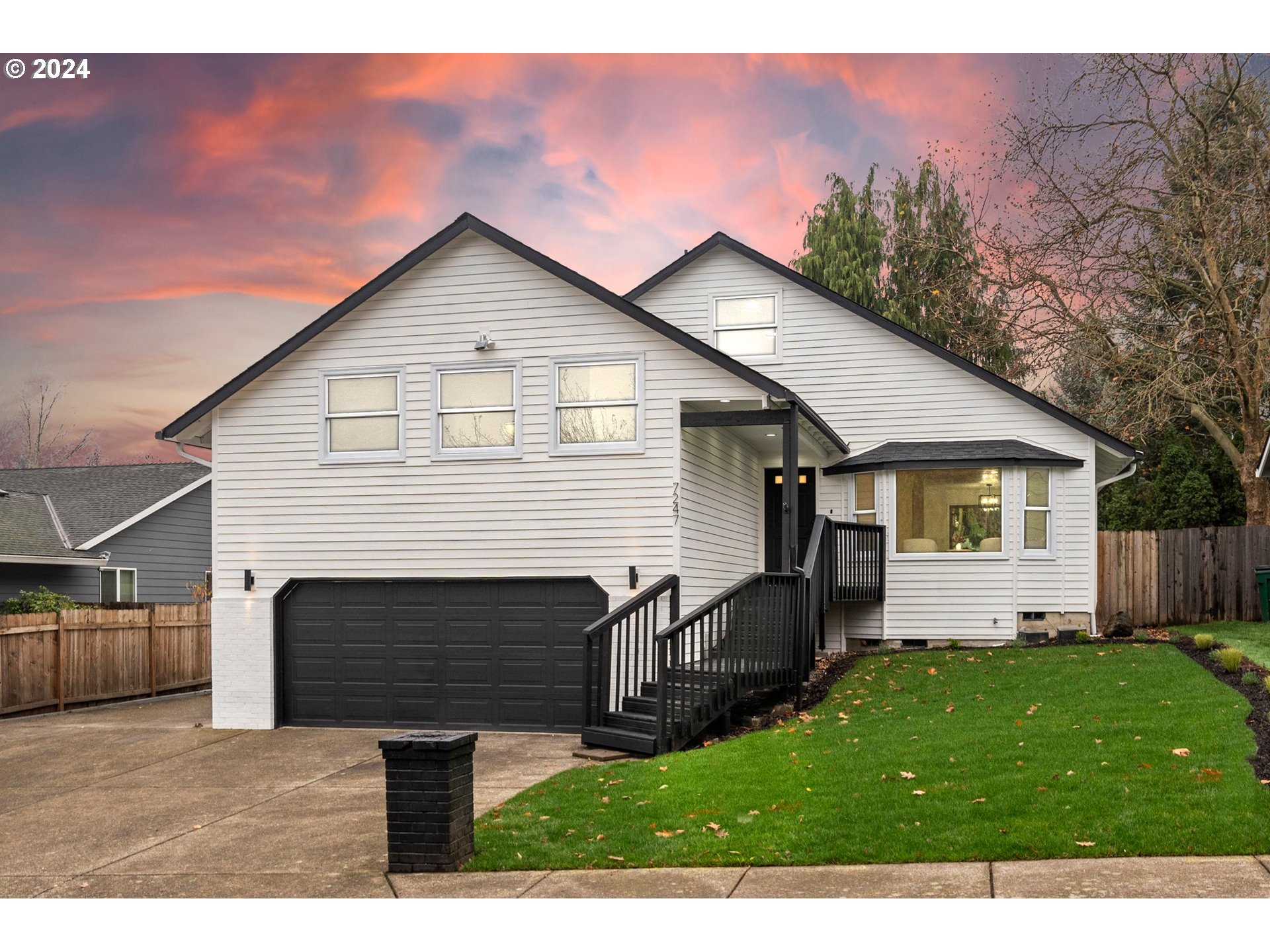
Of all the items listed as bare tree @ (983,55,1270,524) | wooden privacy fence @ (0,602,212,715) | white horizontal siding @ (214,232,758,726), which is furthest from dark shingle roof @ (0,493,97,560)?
bare tree @ (983,55,1270,524)

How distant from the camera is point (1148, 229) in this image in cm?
2428

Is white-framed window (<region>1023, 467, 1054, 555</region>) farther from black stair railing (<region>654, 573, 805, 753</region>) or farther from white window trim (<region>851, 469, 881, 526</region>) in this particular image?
black stair railing (<region>654, 573, 805, 753</region>)

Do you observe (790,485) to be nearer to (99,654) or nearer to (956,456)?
(956,456)

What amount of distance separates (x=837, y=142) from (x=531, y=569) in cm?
2132

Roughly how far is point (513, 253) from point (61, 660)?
8900 millimetres

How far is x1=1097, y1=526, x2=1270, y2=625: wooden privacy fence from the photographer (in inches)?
753

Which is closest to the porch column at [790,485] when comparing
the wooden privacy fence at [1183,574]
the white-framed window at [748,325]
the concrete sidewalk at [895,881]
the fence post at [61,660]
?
the white-framed window at [748,325]

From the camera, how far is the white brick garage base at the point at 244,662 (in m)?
14.0

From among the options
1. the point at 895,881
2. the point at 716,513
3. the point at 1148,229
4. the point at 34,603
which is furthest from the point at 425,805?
the point at 1148,229

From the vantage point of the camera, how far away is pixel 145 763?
11.7 meters

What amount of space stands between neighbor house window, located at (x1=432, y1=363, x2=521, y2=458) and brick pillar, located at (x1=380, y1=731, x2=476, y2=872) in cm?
691

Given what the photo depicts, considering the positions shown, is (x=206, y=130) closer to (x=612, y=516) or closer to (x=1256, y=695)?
(x=612, y=516)

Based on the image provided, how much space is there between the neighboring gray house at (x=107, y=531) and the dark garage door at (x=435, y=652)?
7.30m

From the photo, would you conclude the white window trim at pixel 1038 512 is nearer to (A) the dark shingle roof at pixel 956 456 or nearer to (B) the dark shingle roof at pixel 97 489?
(A) the dark shingle roof at pixel 956 456
